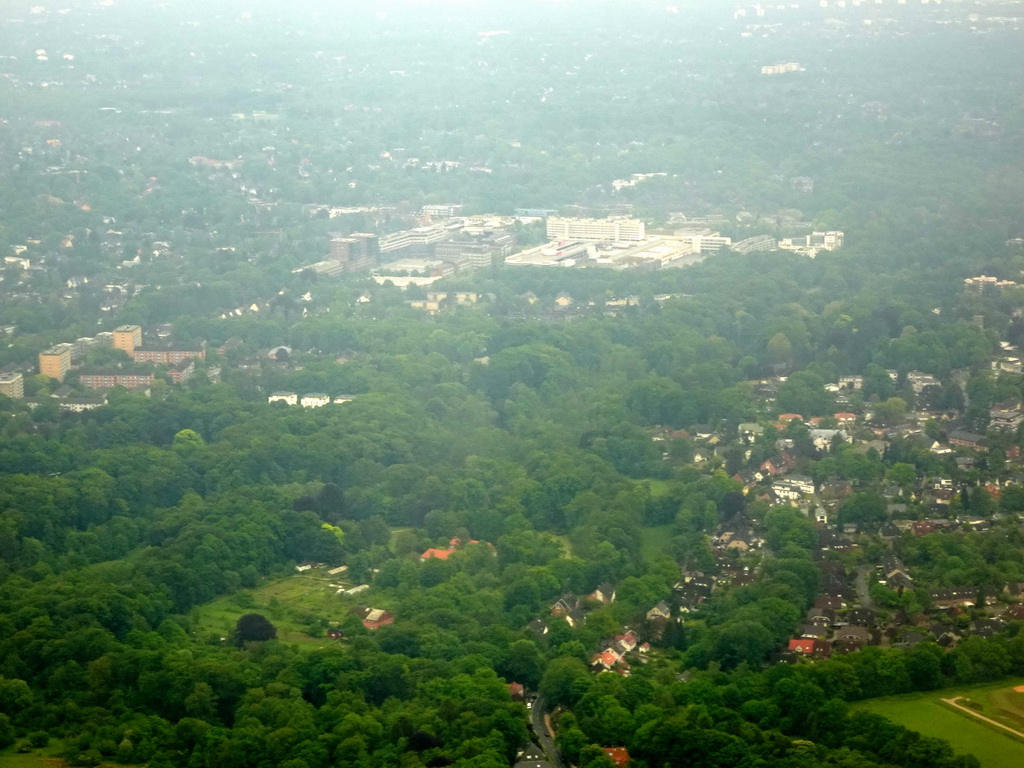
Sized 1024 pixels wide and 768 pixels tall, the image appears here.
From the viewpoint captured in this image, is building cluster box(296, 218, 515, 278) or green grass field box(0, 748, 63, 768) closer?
green grass field box(0, 748, 63, 768)

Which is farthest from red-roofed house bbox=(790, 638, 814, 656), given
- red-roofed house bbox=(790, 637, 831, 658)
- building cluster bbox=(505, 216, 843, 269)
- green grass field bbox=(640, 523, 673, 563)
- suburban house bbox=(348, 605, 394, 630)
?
building cluster bbox=(505, 216, 843, 269)

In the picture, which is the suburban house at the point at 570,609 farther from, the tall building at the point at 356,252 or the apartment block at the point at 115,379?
the tall building at the point at 356,252

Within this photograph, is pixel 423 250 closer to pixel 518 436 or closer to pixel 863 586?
pixel 518 436

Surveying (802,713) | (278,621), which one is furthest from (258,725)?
(802,713)

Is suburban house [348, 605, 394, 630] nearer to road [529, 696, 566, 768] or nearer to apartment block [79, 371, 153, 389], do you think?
road [529, 696, 566, 768]

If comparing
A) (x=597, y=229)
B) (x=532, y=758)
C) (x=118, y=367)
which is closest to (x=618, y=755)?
(x=532, y=758)

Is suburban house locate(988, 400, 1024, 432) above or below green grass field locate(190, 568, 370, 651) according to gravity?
below

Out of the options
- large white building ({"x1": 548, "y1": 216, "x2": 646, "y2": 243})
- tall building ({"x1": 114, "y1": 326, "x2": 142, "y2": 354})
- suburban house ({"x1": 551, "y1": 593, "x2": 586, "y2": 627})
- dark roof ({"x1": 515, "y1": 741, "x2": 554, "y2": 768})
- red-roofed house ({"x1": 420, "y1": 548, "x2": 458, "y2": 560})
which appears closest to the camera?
dark roof ({"x1": 515, "y1": 741, "x2": 554, "y2": 768})
